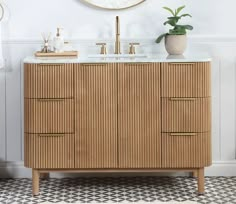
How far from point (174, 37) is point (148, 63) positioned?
36cm

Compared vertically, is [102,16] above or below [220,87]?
above

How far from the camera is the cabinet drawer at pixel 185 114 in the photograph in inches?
155

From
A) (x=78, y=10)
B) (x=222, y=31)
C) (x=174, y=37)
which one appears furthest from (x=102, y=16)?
(x=222, y=31)

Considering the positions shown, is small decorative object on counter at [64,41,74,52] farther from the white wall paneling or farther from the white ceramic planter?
the white ceramic planter

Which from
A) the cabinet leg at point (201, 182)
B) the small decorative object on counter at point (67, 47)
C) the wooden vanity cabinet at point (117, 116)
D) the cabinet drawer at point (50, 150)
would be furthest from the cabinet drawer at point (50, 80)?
the cabinet leg at point (201, 182)

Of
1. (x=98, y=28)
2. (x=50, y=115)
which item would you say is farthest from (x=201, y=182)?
(x=98, y=28)

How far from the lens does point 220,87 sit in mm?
4422

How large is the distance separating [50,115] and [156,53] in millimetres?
873

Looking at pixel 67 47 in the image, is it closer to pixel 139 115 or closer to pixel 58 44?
pixel 58 44

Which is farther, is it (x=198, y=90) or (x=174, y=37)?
(x=174, y=37)

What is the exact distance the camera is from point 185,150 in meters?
3.96

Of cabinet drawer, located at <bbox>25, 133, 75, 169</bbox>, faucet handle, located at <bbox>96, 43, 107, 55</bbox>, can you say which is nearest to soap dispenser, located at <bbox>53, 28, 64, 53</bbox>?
faucet handle, located at <bbox>96, 43, 107, 55</bbox>

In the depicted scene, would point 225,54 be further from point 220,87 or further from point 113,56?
point 113,56

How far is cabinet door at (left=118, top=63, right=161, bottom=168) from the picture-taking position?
3930 mm
